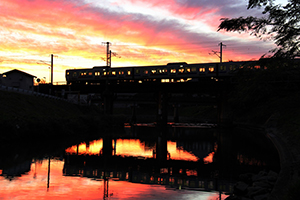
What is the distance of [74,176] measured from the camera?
16812 mm

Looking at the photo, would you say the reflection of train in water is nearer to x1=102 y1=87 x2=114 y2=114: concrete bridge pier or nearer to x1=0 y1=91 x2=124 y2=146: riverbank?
x1=102 y1=87 x2=114 y2=114: concrete bridge pier

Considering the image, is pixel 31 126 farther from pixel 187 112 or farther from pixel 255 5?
pixel 187 112

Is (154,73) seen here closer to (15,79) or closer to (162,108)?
(162,108)

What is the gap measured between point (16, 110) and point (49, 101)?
54.8ft

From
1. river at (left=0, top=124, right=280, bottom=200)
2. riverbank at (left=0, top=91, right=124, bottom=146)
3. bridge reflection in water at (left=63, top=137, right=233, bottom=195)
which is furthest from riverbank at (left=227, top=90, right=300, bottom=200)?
riverbank at (left=0, top=91, right=124, bottom=146)

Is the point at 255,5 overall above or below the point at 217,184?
above

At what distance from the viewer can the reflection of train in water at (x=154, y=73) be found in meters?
62.6

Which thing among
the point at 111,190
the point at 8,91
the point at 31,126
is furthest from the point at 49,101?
the point at 111,190

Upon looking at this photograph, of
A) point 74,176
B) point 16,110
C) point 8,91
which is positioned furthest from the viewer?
point 8,91

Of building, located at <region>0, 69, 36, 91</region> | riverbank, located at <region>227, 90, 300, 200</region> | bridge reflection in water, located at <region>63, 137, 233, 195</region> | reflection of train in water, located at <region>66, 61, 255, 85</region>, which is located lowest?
bridge reflection in water, located at <region>63, 137, 233, 195</region>

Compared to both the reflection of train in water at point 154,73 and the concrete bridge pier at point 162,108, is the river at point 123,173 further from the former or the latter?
the concrete bridge pier at point 162,108

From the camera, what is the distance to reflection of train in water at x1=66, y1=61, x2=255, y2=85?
2466 inches

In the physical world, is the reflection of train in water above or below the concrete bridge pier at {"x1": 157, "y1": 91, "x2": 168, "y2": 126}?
above

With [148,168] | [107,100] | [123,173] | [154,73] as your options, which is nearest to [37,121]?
[148,168]
